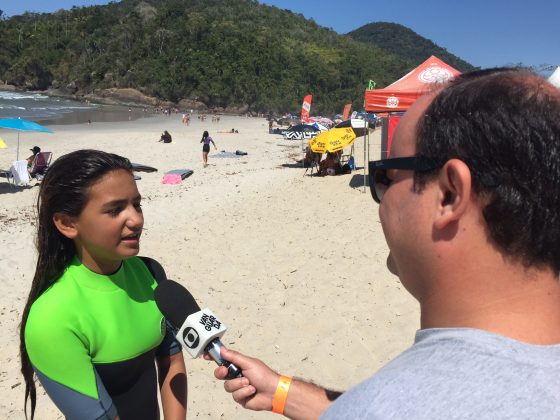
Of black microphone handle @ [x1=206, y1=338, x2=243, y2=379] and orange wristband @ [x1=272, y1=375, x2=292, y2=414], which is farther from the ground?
black microphone handle @ [x1=206, y1=338, x2=243, y2=379]

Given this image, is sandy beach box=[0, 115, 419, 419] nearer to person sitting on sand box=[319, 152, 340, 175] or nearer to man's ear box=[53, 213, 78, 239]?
person sitting on sand box=[319, 152, 340, 175]

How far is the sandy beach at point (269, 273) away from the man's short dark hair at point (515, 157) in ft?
9.38

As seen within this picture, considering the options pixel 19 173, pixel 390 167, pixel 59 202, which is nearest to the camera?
pixel 390 167

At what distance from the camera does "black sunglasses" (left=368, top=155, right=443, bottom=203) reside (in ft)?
2.81

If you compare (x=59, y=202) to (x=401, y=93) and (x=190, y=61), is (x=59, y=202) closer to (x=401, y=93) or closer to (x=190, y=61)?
(x=401, y=93)

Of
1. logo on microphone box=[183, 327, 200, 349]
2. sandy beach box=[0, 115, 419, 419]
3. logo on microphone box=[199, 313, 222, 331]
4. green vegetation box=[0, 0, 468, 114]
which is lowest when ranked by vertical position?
sandy beach box=[0, 115, 419, 419]

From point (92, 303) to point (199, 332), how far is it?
1.71 ft

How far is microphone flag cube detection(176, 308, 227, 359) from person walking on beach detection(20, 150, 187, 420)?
1.15 feet

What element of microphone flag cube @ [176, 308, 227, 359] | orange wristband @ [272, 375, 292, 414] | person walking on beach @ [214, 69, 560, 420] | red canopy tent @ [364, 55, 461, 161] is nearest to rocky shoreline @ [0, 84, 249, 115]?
red canopy tent @ [364, 55, 461, 161]

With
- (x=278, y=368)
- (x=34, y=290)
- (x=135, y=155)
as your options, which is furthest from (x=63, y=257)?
(x=135, y=155)

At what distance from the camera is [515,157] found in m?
0.77

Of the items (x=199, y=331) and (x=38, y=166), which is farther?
(x=38, y=166)

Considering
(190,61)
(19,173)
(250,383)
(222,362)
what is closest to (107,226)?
(222,362)

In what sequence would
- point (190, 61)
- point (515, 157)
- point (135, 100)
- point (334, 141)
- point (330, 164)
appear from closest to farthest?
point (515, 157) < point (334, 141) < point (330, 164) < point (135, 100) < point (190, 61)
